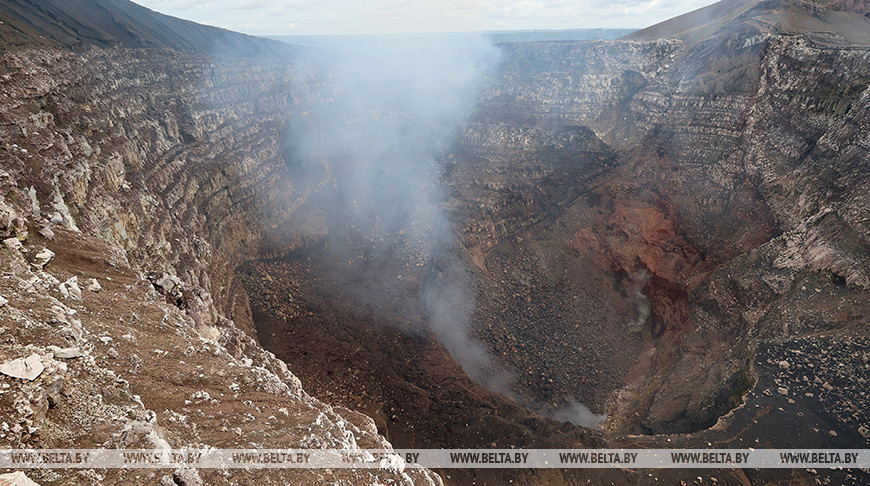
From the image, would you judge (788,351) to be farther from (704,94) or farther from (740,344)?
(704,94)

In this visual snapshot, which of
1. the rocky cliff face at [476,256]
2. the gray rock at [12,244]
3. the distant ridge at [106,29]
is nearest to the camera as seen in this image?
the gray rock at [12,244]

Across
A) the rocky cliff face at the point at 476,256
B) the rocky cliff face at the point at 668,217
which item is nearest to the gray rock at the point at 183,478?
the rocky cliff face at the point at 476,256

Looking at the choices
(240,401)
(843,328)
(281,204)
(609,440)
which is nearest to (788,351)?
(843,328)

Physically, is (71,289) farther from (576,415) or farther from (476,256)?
(476,256)

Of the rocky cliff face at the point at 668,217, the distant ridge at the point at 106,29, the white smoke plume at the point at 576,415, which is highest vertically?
the distant ridge at the point at 106,29

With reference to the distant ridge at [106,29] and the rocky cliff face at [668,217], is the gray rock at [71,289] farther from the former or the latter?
the rocky cliff face at [668,217]

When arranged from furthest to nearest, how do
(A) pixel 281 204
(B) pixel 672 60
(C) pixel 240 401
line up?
(B) pixel 672 60 < (A) pixel 281 204 < (C) pixel 240 401

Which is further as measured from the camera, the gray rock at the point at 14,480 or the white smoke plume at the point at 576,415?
the white smoke plume at the point at 576,415

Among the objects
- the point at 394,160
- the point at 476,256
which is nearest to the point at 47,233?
the point at 476,256
